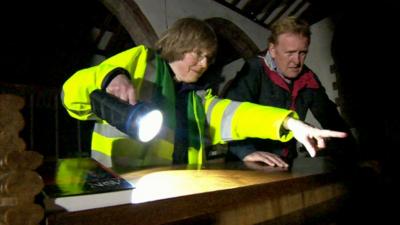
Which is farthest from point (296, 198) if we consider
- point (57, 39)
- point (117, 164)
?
point (57, 39)

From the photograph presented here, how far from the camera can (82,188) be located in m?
0.53

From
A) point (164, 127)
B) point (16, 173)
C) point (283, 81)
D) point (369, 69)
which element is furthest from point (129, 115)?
point (369, 69)

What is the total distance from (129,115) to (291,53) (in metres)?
1.46

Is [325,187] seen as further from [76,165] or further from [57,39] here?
[57,39]

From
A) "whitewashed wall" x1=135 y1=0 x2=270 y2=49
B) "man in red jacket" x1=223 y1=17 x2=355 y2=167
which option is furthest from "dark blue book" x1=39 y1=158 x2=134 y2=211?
"whitewashed wall" x1=135 y1=0 x2=270 y2=49

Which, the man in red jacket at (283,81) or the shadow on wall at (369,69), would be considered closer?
the man in red jacket at (283,81)

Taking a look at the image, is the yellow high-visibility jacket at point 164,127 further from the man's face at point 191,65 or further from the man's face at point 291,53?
the man's face at point 291,53

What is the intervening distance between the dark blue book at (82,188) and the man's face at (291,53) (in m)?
1.44

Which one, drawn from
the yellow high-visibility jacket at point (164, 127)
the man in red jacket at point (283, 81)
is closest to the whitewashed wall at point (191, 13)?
the man in red jacket at point (283, 81)

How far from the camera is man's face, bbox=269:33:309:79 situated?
1.87 meters

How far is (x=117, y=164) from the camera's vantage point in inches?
46.3

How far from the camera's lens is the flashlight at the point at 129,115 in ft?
2.16

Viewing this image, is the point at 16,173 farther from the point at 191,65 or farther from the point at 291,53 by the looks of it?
the point at 291,53

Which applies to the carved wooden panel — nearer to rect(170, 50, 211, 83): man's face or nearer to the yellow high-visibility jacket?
the yellow high-visibility jacket
